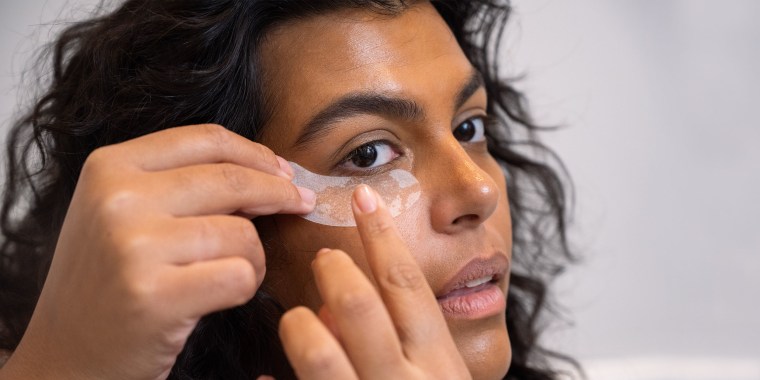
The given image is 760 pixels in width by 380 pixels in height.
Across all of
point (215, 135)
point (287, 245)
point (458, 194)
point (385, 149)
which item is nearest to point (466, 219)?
point (458, 194)

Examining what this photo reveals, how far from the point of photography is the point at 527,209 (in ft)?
6.12

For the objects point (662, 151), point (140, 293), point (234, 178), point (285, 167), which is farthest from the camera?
point (662, 151)

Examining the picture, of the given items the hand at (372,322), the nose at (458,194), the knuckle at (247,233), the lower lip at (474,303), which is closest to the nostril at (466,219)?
the nose at (458,194)

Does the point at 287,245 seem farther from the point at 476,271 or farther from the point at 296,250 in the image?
the point at 476,271

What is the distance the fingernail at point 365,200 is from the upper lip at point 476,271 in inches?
8.6

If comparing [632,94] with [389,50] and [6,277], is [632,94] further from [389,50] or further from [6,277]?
[6,277]

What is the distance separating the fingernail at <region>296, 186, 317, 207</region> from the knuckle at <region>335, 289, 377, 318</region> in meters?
0.25


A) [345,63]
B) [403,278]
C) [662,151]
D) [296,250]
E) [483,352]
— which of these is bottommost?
[662,151]

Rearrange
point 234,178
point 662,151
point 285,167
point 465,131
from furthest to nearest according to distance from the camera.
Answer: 1. point 662,151
2. point 465,131
3. point 285,167
4. point 234,178

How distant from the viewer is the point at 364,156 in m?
1.16

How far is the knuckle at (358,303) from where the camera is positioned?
0.87 meters

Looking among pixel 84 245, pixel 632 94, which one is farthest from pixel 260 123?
pixel 632 94

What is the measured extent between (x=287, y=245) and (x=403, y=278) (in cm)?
27

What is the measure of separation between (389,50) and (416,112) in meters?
0.10
